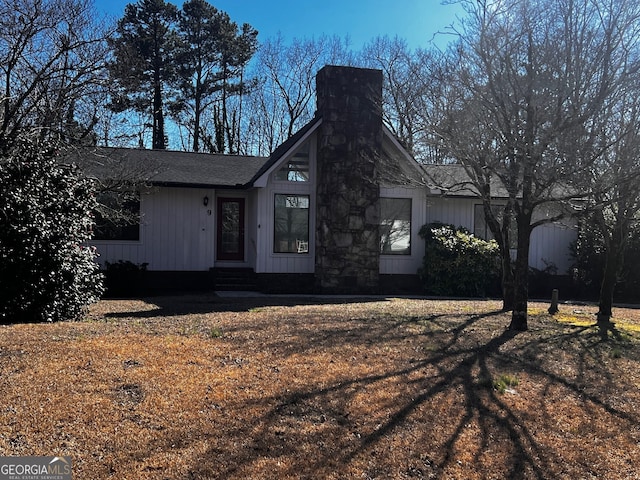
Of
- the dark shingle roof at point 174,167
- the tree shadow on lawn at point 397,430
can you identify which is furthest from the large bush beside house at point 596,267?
the tree shadow on lawn at point 397,430

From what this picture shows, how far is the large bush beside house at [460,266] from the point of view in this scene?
1497 cm

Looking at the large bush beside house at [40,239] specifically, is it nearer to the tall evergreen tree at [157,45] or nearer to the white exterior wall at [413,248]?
the white exterior wall at [413,248]

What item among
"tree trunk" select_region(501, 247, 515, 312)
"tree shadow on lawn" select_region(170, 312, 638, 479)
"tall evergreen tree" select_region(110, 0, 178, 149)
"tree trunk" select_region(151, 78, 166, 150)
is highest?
"tall evergreen tree" select_region(110, 0, 178, 149)

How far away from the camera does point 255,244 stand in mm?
15273

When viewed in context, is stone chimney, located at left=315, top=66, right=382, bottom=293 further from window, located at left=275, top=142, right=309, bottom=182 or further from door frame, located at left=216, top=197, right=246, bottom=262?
door frame, located at left=216, top=197, right=246, bottom=262

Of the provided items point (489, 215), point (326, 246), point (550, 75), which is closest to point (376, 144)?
point (326, 246)

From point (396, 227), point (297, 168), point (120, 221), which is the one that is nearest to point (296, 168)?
point (297, 168)

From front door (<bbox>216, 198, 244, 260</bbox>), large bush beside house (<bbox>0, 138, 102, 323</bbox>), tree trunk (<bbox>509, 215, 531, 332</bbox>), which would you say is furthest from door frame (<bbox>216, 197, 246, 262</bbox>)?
tree trunk (<bbox>509, 215, 531, 332</bbox>)

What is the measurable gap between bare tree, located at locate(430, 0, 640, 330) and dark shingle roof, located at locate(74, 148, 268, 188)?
7.91 meters

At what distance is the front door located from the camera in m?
16.4

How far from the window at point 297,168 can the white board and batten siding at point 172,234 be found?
90.5 inches

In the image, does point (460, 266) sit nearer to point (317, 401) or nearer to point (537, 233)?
point (537, 233)

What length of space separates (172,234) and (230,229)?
5.36ft

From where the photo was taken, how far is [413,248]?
16094mm
